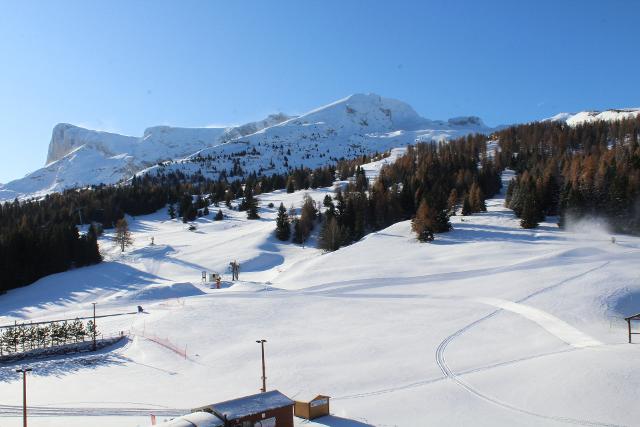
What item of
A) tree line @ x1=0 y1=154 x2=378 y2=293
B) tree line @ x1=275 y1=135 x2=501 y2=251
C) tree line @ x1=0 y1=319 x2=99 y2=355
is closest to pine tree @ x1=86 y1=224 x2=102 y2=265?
tree line @ x1=0 y1=154 x2=378 y2=293

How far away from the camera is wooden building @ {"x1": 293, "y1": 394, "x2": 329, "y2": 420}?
Answer: 856 inches

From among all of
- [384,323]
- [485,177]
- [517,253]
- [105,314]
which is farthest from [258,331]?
[485,177]

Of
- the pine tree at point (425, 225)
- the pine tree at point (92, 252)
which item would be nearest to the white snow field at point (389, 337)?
the pine tree at point (425, 225)

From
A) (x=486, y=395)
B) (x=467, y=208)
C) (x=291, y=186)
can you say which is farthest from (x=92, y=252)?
(x=291, y=186)

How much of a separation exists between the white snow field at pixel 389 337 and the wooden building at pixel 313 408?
0.48m

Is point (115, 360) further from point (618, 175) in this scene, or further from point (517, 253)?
point (618, 175)

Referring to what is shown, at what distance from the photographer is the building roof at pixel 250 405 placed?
19.5 m

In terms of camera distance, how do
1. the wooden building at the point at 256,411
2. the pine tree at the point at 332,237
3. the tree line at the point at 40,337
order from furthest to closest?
1. the pine tree at the point at 332,237
2. the tree line at the point at 40,337
3. the wooden building at the point at 256,411

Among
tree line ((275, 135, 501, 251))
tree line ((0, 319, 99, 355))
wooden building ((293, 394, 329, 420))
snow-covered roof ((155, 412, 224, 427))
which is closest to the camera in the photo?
snow-covered roof ((155, 412, 224, 427))

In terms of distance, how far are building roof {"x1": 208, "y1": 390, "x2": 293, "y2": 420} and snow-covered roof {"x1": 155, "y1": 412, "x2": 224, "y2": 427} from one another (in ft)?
1.03

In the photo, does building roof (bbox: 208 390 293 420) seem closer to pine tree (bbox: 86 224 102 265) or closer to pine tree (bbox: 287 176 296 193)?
pine tree (bbox: 86 224 102 265)

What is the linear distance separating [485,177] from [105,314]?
77364mm

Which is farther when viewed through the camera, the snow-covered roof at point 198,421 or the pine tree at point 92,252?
the pine tree at point 92,252

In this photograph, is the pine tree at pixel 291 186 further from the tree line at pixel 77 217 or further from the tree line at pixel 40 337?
the tree line at pixel 40 337
